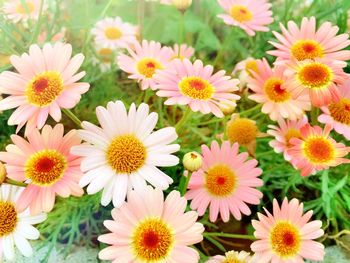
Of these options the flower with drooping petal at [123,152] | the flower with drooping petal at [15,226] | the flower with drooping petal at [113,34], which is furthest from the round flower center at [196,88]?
the flower with drooping petal at [113,34]

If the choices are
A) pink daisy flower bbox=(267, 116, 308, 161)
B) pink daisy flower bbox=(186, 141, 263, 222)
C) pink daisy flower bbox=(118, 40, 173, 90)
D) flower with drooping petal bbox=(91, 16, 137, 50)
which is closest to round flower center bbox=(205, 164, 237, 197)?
pink daisy flower bbox=(186, 141, 263, 222)

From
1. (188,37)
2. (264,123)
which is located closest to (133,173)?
(264,123)

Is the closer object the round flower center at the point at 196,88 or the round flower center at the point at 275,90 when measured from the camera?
the round flower center at the point at 196,88

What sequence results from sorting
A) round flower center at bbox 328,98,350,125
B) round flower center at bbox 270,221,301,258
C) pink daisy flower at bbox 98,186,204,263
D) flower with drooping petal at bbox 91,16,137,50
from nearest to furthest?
pink daisy flower at bbox 98,186,204,263, round flower center at bbox 270,221,301,258, round flower center at bbox 328,98,350,125, flower with drooping petal at bbox 91,16,137,50

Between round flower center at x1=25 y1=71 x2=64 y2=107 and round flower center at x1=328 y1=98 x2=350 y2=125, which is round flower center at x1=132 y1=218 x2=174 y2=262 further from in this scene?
round flower center at x1=328 y1=98 x2=350 y2=125

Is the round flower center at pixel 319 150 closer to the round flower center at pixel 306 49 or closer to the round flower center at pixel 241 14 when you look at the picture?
the round flower center at pixel 306 49

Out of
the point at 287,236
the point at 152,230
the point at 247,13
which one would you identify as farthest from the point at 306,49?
the point at 152,230

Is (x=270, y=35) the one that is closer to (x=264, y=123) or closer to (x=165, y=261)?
(x=264, y=123)
